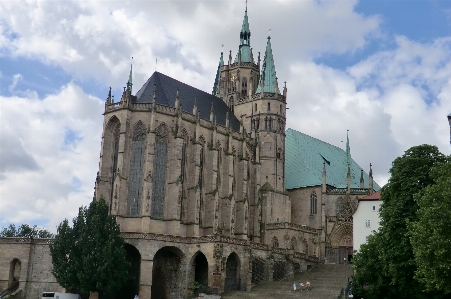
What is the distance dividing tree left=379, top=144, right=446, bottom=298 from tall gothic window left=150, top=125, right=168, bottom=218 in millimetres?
23362

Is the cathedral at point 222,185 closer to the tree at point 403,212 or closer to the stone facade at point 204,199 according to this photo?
the stone facade at point 204,199

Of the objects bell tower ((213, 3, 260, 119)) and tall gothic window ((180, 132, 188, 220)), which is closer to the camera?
tall gothic window ((180, 132, 188, 220))

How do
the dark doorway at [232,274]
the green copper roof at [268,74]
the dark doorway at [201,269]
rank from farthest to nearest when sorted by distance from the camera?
the green copper roof at [268,74] < the dark doorway at [201,269] < the dark doorway at [232,274]

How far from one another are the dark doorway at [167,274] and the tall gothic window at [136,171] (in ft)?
16.1

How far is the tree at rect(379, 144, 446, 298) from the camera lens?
41.2 m

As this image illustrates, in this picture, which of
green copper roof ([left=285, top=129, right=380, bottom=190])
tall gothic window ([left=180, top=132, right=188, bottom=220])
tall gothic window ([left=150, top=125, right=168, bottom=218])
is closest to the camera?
tall gothic window ([left=150, top=125, right=168, bottom=218])

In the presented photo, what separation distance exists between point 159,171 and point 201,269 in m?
10.6

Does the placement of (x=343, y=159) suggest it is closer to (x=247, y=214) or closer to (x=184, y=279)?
(x=247, y=214)

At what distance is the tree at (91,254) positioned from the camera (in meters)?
48.2

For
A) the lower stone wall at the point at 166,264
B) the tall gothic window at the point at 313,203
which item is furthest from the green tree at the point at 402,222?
the tall gothic window at the point at 313,203

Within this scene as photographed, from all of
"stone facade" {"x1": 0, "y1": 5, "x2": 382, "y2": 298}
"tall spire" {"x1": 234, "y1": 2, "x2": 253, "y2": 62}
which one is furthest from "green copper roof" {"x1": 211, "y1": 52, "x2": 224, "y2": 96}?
"stone facade" {"x1": 0, "y1": 5, "x2": 382, "y2": 298}

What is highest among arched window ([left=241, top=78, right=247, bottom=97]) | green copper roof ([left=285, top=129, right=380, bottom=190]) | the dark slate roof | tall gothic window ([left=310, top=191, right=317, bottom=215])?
arched window ([left=241, top=78, right=247, bottom=97])

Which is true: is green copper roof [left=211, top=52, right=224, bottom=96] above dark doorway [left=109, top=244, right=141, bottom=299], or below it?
above

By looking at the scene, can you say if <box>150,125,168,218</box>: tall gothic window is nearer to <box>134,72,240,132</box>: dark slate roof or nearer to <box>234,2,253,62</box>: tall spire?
<box>134,72,240,132</box>: dark slate roof
